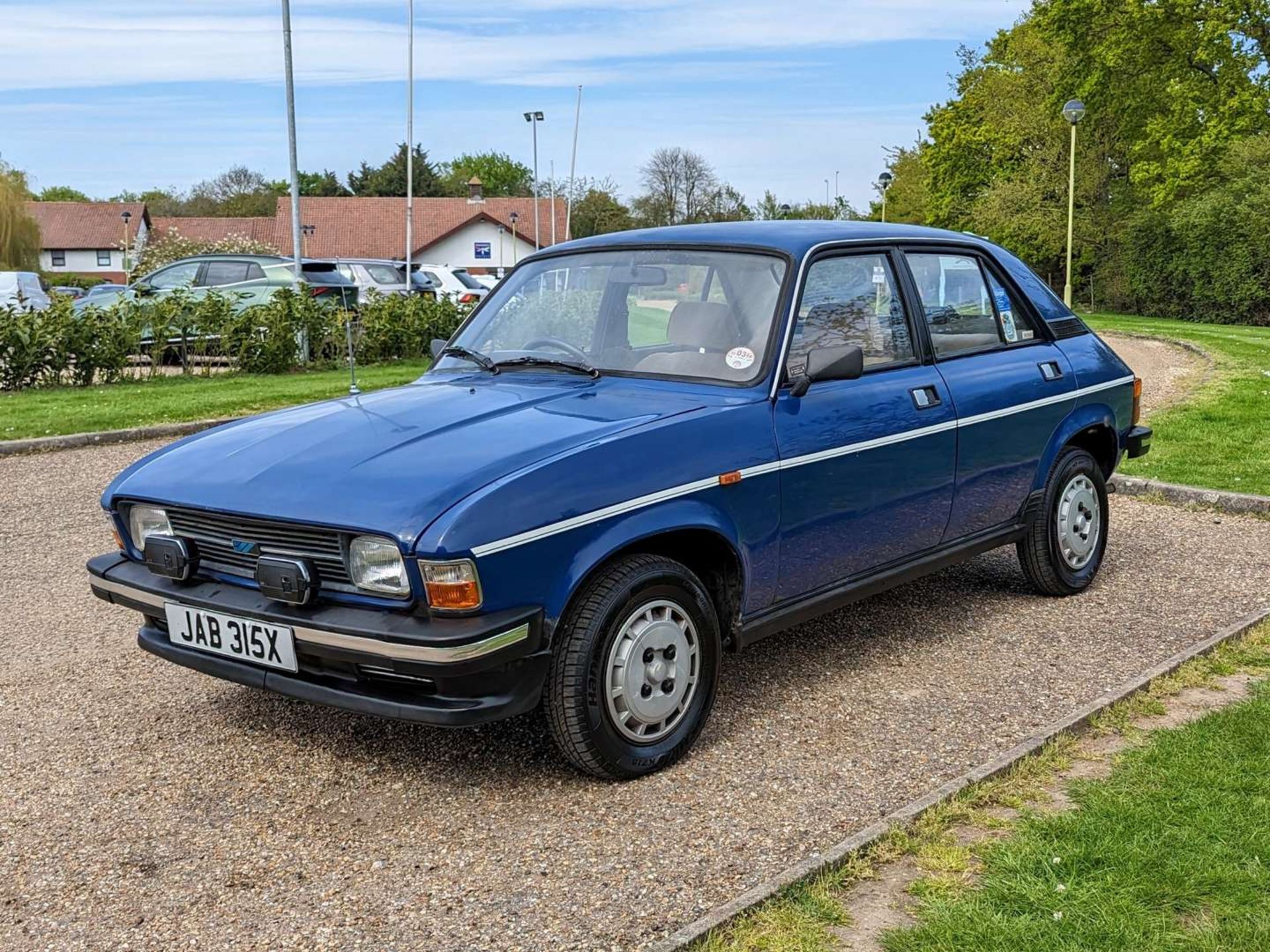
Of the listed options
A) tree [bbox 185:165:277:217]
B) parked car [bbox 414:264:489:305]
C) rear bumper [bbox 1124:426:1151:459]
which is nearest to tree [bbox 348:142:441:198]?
tree [bbox 185:165:277:217]

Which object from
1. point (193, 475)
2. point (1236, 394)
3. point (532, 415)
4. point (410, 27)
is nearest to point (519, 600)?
point (532, 415)

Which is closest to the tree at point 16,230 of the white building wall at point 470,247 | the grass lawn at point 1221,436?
the white building wall at point 470,247

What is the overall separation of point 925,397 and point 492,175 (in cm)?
12785

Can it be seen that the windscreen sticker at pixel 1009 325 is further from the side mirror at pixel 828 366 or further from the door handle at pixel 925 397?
the side mirror at pixel 828 366

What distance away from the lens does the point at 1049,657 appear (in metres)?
5.36

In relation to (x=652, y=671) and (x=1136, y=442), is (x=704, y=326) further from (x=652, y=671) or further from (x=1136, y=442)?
(x=1136, y=442)

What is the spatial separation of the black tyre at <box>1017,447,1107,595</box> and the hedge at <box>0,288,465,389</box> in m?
11.5

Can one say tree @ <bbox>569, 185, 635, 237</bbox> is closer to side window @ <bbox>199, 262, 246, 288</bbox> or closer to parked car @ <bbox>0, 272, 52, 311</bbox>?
parked car @ <bbox>0, 272, 52, 311</bbox>

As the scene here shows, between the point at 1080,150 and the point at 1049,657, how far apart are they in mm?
44483

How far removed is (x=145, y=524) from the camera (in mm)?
4355

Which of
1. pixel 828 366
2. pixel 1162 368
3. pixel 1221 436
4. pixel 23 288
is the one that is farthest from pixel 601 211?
pixel 828 366

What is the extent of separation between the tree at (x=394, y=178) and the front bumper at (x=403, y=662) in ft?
328

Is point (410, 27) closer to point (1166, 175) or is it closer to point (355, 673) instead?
point (1166, 175)

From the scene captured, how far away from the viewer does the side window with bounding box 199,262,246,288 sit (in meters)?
18.8
